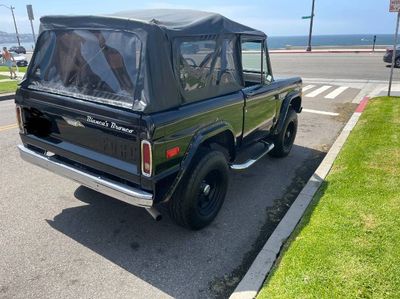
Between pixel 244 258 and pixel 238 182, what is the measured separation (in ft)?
6.11

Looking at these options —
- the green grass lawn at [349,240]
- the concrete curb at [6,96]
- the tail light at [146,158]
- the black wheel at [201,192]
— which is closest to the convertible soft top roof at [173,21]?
the tail light at [146,158]

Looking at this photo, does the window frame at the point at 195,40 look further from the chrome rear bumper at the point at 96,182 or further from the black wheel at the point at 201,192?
the chrome rear bumper at the point at 96,182

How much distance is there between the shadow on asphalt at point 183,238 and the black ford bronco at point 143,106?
0.99 feet

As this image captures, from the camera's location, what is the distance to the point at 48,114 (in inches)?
148

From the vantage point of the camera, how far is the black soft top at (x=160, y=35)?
3.12m

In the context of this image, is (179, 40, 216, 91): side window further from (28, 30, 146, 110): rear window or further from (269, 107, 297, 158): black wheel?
(269, 107, 297, 158): black wheel

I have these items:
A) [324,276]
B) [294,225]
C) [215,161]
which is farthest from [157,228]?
[324,276]

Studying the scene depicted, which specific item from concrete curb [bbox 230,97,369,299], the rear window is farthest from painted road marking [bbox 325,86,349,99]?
the rear window

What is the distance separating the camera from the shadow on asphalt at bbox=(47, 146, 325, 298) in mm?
3230

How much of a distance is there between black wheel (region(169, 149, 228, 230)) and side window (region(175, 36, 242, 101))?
0.68 m

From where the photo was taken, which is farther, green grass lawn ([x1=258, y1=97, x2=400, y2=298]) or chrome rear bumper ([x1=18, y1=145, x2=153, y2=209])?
chrome rear bumper ([x1=18, y1=145, x2=153, y2=209])

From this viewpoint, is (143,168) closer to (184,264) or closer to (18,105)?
(184,264)

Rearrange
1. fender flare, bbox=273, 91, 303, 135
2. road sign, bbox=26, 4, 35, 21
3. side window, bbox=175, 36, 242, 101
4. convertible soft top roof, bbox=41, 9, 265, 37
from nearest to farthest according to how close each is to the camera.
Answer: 1. convertible soft top roof, bbox=41, 9, 265, 37
2. side window, bbox=175, 36, 242, 101
3. fender flare, bbox=273, 91, 303, 135
4. road sign, bbox=26, 4, 35, 21

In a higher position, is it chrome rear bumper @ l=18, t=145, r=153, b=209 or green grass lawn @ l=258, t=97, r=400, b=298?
chrome rear bumper @ l=18, t=145, r=153, b=209
